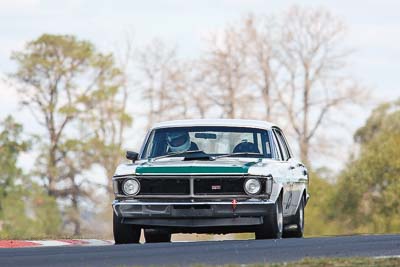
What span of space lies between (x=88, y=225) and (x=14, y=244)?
150ft

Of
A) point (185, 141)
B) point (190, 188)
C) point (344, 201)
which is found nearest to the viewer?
point (190, 188)

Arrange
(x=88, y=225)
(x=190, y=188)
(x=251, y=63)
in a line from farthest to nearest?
1. (x=251, y=63)
2. (x=88, y=225)
3. (x=190, y=188)

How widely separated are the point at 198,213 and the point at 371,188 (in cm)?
4365

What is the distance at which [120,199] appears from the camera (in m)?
17.2

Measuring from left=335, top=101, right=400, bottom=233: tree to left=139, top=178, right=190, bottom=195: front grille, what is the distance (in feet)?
136

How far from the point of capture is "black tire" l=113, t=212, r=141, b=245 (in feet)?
56.9

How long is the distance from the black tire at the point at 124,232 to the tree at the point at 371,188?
40980 millimetres

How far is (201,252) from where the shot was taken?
14.3 metres

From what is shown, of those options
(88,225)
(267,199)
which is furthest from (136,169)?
(88,225)

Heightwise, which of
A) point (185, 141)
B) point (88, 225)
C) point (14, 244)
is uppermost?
point (185, 141)

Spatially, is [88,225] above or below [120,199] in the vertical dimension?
below

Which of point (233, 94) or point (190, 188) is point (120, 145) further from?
point (190, 188)

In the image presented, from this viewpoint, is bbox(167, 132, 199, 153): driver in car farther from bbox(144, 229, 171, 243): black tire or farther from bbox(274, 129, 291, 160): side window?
bbox(274, 129, 291, 160): side window

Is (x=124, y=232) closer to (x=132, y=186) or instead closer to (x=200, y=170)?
(x=132, y=186)
